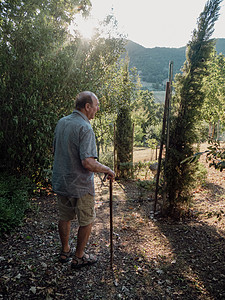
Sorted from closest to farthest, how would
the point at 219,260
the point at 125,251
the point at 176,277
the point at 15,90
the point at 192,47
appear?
1. the point at 176,277
2. the point at 219,260
3. the point at 125,251
4. the point at 192,47
5. the point at 15,90

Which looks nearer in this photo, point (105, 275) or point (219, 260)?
point (105, 275)

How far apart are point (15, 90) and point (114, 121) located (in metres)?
5.81

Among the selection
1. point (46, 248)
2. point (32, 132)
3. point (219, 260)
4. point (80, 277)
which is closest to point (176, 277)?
point (219, 260)

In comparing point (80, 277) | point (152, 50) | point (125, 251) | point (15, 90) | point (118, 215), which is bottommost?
point (118, 215)

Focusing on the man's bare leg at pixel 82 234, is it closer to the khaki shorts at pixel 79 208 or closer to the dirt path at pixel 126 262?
the khaki shorts at pixel 79 208

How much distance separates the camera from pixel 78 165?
231 centimetres

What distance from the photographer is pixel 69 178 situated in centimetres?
232

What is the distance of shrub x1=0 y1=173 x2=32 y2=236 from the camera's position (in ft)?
11.1

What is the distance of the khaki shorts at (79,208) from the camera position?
2387 millimetres

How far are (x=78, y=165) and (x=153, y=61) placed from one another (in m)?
149

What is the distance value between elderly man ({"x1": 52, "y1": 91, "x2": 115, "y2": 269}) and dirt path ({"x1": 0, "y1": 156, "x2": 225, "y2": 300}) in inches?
21.2

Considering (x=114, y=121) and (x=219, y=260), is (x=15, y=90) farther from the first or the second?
(x=114, y=121)

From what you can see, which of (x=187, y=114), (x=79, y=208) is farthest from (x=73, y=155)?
(x=187, y=114)

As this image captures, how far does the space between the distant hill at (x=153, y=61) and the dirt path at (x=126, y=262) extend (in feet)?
362
